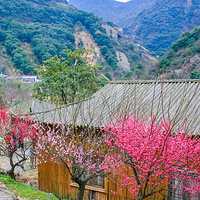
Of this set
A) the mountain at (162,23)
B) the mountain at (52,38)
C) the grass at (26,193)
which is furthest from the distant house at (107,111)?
the mountain at (162,23)

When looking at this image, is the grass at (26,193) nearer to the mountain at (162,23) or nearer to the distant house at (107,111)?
the distant house at (107,111)

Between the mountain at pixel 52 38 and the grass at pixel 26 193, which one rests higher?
the mountain at pixel 52 38

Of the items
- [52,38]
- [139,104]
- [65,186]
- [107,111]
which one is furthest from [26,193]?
[52,38]

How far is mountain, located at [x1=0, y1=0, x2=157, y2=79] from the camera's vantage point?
40.0 meters

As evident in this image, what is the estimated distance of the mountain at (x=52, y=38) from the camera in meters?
40.0

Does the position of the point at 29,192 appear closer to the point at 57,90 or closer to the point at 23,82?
the point at 57,90

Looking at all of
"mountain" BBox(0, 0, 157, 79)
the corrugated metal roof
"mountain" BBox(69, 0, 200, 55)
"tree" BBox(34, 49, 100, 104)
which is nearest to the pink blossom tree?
the corrugated metal roof

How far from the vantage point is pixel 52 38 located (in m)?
46.3

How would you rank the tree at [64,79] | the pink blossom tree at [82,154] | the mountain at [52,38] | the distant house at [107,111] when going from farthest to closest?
the mountain at [52,38] → the tree at [64,79] → the distant house at [107,111] → the pink blossom tree at [82,154]

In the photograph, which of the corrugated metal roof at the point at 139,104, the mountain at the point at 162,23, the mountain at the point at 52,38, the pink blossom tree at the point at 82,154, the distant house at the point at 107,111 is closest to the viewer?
the pink blossom tree at the point at 82,154

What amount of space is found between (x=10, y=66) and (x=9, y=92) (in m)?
10.2

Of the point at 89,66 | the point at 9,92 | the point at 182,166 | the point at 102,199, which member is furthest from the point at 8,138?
the point at 9,92

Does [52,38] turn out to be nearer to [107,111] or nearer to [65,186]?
[65,186]

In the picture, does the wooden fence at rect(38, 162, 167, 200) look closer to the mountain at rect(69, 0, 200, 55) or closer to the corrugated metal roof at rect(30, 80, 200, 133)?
the corrugated metal roof at rect(30, 80, 200, 133)
